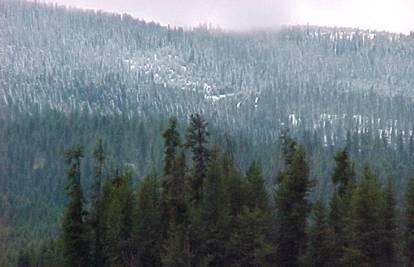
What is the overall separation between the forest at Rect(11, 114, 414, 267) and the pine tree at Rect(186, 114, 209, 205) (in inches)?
2.9

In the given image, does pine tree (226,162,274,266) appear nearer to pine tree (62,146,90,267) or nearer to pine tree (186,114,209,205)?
pine tree (186,114,209,205)

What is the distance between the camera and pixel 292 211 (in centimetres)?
5988

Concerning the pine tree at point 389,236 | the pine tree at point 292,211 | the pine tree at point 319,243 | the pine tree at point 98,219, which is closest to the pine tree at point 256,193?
the pine tree at point 292,211

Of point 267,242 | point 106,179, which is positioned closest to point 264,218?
point 267,242

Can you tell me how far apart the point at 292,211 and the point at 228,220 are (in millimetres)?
4462

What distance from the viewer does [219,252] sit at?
6156 centimetres

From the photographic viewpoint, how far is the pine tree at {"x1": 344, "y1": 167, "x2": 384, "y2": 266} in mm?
56562

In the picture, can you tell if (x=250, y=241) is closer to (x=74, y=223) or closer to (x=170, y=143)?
(x=170, y=143)

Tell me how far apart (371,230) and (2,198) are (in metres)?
149

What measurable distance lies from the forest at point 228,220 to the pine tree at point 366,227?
7cm

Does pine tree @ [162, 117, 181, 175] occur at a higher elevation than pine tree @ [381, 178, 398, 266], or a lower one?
higher

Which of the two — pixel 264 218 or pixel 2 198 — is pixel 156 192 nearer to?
pixel 264 218

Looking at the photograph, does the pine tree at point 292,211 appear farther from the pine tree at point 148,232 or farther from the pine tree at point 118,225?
the pine tree at point 118,225

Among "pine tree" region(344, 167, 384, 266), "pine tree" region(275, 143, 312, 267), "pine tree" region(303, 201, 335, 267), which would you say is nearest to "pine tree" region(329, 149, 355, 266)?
"pine tree" region(303, 201, 335, 267)
